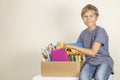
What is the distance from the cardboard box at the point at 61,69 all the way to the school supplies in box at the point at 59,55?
33mm

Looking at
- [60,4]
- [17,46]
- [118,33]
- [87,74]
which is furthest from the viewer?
[17,46]

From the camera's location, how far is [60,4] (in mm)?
2592

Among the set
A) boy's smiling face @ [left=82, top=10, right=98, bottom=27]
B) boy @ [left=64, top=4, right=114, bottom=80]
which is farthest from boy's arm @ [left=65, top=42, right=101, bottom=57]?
boy's smiling face @ [left=82, top=10, right=98, bottom=27]

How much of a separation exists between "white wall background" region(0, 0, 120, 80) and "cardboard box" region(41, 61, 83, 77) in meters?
0.63

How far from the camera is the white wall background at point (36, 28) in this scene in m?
2.46

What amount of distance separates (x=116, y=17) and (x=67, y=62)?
2.47ft

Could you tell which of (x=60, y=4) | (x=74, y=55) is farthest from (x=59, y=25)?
(x=74, y=55)

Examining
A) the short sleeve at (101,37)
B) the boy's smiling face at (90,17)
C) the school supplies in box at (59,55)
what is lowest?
the school supplies in box at (59,55)

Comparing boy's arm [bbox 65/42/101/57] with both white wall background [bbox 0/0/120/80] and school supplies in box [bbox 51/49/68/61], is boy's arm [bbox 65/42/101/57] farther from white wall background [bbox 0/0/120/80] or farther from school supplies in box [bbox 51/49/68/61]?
white wall background [bbox 0/0/120/80]

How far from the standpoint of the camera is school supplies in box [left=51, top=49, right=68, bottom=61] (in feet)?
6.38

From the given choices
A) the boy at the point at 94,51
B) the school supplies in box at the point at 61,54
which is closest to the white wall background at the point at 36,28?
the boy at the point at 94,51

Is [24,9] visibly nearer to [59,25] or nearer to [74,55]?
[59,25]

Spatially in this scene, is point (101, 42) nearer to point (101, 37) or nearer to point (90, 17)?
point (101, 37)

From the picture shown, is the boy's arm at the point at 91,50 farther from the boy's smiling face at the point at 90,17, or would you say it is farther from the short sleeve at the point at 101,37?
the boy's smiling face at the point at 90,17
